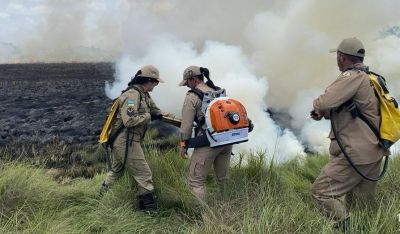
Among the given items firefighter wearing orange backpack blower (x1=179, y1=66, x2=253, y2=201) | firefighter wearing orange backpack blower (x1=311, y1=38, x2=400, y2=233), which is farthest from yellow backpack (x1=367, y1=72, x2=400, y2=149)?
firefighter wearing orange backpack blower (x1=179, y1=66, x2=253, y2=201)

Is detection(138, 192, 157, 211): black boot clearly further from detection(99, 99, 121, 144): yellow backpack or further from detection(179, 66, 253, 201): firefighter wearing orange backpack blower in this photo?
detection(99, 99, 121, 144): yellow backpack

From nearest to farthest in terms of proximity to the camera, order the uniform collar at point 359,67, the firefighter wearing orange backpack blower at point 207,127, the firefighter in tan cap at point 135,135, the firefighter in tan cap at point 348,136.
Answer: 1. the firefighter in tan cap at point 348,136
2. the uniform collar at point 359,67
3. the firefighter wearing orange backpack blower at point 207,127
4. the firefighter in tan cap at point 135,135

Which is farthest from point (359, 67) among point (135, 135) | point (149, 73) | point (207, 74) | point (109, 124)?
point (109, 124)

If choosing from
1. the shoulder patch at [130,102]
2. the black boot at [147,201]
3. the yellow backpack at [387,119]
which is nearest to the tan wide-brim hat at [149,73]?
the shoulder patch at [130,102]

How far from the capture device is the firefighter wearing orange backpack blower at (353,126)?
14.7ft

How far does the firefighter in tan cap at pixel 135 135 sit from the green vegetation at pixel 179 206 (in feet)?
0.59

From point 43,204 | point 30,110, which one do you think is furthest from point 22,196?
point 30,110

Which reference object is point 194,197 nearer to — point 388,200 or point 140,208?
A: point 140,208

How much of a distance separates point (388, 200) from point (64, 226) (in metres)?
3.45

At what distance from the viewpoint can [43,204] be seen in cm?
541

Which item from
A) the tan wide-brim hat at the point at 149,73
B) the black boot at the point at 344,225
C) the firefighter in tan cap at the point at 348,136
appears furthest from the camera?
the tan wide-brim hat at the point at 149,73

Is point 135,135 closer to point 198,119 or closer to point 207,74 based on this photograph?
point 198,119

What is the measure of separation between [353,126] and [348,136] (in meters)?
0.11

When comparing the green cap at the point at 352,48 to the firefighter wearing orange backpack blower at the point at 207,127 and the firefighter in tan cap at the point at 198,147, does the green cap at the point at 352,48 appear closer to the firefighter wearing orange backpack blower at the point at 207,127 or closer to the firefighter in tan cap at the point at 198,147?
the firefighter wearing orange backpack blower at the point at 207,127
